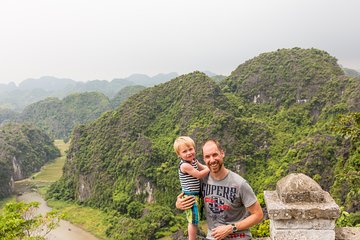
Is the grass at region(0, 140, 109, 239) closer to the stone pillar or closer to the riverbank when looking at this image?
the riverbank

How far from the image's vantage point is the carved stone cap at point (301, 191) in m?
2.83

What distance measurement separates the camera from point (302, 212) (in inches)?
109

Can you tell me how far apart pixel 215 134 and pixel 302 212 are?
2844 cm

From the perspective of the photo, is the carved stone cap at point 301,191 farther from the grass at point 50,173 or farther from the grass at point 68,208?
the grass at point 50,173

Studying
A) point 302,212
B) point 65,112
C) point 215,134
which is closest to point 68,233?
point 215,134

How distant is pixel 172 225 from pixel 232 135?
1013 cm

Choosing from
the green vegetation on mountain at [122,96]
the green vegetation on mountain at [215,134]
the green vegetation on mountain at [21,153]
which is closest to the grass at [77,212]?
the green vegetation on mountain at [215,134]

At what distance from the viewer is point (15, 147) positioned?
51.8 metres

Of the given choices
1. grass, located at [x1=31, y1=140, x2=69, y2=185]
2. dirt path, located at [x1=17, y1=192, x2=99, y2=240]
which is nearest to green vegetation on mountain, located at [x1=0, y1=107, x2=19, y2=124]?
grass, located at [x1=31, y1=140, x2=69, y2=185]

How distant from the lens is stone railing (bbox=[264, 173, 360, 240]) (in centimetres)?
279

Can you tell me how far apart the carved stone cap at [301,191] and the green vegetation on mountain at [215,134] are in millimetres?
20481

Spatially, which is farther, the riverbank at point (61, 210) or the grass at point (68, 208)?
the grass at point (68, 208)

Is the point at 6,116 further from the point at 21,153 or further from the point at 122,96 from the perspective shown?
the point at 21,153

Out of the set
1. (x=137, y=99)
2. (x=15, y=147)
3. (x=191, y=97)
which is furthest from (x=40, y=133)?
(x=191, y=97)
